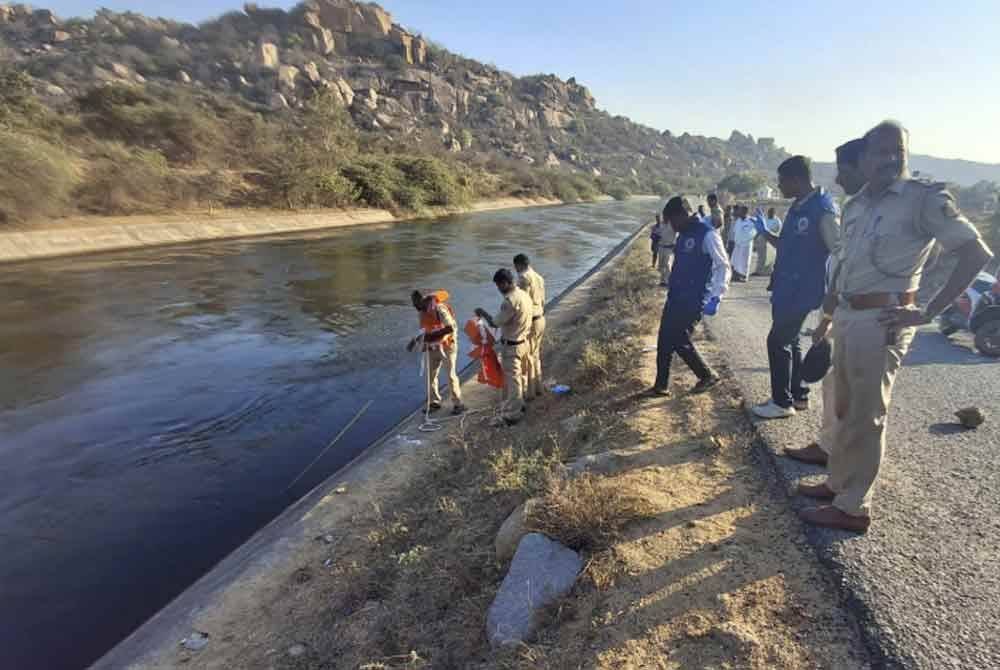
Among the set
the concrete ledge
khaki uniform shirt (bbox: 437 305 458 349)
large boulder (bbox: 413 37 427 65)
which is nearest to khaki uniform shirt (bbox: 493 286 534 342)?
khaki uniform shirt (bbox: 437 305 458 349)

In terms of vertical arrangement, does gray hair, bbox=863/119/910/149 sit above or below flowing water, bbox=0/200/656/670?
above

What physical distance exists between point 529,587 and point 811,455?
7.43ft

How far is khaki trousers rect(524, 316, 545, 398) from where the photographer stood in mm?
7172

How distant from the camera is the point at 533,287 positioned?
280 inches

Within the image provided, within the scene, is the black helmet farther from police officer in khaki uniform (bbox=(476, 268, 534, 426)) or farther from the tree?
the tree

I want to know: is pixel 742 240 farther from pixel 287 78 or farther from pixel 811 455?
pixel 287 78

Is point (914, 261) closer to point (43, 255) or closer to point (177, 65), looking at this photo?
point (43, 255)

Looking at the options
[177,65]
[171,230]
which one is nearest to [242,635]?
[171,230]

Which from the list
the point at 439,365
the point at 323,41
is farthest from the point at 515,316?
the point at 323,41

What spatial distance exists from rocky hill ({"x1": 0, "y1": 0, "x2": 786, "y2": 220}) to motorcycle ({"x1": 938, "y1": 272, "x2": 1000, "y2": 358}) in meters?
44.5

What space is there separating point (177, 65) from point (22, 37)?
2534 cm

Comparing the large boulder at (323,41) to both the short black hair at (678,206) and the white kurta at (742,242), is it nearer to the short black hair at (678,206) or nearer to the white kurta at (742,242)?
the white kurta at (742,242)

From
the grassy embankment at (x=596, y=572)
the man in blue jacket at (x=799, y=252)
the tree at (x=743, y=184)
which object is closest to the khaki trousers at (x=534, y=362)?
the grassy embankment at (x=596, y=572)

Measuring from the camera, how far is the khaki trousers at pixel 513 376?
669cm
